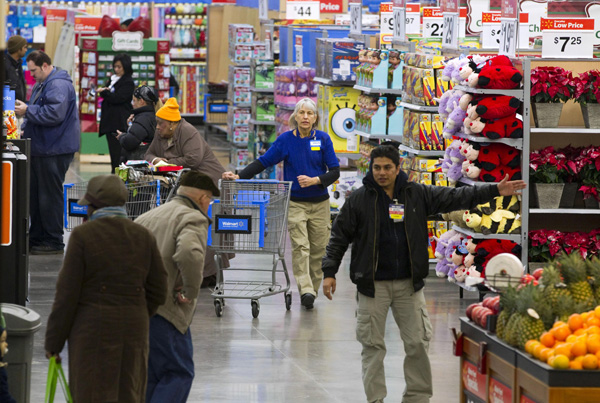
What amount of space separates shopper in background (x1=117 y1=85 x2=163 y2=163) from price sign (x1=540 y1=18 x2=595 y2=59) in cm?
395

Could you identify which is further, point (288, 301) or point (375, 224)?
point (288, 301)

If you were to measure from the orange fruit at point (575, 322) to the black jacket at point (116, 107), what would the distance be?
10.9 meters

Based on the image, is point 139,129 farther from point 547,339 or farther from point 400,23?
point 547,339

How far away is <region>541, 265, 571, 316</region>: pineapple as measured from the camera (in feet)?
16.1

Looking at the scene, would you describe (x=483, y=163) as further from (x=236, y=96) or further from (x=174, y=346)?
(x=236, y=96)

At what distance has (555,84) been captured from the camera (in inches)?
350

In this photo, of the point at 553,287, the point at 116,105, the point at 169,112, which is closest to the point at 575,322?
the point at 553,287

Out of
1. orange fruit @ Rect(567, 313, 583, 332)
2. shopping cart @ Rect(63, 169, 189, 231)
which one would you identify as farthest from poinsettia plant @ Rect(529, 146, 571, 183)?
orange fruit @ Rect(567, 313, 583, 332)

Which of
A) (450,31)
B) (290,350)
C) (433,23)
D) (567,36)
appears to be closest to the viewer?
(290,350)

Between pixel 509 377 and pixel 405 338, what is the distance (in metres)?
1.40

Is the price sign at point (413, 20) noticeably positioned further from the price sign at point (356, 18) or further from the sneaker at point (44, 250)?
the sneaker at point (44, 250)

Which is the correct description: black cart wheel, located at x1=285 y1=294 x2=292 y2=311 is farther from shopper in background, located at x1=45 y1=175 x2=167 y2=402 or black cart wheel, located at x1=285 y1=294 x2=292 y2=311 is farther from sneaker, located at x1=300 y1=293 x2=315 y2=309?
shopper in background, located at x1=45 y1=175 x2=167 y2=402

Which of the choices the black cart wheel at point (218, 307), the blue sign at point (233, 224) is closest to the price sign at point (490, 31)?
the blue sign at point (233, 224)

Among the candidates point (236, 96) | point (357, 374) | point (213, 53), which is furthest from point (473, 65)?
point (213, 53)
